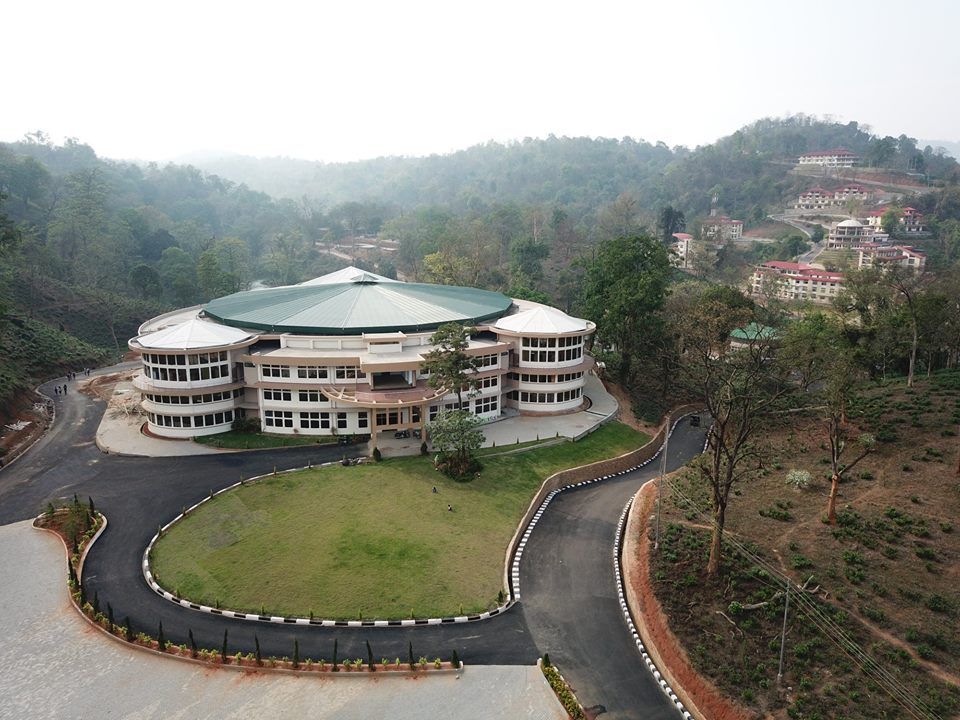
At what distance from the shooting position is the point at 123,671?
2105 cm

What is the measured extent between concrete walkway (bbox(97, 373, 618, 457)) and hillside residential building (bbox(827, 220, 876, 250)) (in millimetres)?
90171

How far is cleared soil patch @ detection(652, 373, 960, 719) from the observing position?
18.9 metres

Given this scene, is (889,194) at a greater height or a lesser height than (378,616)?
greater

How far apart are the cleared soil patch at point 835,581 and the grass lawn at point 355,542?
796 centimetres

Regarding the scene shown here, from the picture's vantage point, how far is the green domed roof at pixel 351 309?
144 feet

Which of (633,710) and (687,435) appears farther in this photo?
(687,435)

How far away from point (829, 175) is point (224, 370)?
166 metres

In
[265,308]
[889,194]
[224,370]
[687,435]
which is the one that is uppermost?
[889,194]

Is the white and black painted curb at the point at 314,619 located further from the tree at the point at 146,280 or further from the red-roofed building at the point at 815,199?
the red-roofed building at the point at 815,199

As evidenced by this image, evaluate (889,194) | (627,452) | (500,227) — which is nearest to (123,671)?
(627,452)

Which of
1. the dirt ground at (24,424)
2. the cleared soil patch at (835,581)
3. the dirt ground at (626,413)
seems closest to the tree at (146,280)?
the dirt ground at (24,424)

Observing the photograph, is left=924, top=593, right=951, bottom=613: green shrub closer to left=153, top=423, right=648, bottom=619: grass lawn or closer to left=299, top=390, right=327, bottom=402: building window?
left=153, top=423, right=648, bottom=619: grass lawn

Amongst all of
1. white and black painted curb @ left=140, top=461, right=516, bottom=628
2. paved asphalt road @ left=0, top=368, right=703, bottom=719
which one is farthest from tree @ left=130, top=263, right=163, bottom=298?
white and black painted curb @ left=140, top=461, right=516, bottom=628

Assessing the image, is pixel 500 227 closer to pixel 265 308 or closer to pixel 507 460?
pixel 265 308
